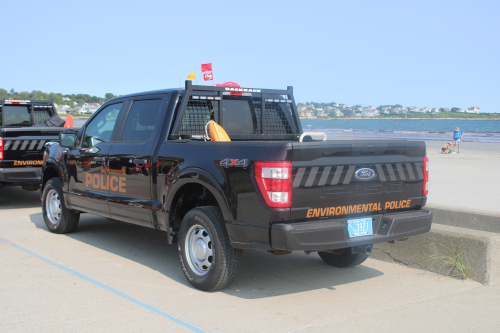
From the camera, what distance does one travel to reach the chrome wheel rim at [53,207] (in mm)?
7336

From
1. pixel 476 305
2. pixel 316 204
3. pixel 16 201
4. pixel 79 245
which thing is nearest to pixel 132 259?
pixel 79 245

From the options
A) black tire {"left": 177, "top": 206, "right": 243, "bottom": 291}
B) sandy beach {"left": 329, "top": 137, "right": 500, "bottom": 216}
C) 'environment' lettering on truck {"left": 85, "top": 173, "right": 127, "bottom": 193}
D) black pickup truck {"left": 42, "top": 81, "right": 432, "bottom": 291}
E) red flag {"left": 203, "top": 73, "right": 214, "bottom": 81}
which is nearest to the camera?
black pickup truck {"left": 42, "top": 81, "right": 432, "bottom": 291}

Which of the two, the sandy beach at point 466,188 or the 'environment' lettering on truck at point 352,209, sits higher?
the 'environment' lettering on truck at point 352,209

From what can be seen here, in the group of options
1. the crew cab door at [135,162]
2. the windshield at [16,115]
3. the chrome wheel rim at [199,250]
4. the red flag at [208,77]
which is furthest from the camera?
the windshield at [16,115]

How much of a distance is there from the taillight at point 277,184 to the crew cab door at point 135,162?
1.75 m

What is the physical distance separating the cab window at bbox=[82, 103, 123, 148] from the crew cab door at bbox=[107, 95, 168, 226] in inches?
14.5

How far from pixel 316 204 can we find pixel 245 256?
2355mm

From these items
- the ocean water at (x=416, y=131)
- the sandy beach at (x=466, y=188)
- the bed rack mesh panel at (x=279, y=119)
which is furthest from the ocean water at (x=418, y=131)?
the bed rack mesh panel at (x=279, y=119)

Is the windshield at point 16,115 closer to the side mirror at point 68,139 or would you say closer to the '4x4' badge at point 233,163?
the side mirror at point 68,139

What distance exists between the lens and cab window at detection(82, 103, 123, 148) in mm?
6344

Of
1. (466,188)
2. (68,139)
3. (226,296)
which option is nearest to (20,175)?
(68,139)

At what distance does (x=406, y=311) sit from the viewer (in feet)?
14.2

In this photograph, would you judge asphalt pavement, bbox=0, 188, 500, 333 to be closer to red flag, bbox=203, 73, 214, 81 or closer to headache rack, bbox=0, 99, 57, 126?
red flag, bbox=203, 73, 214, 81

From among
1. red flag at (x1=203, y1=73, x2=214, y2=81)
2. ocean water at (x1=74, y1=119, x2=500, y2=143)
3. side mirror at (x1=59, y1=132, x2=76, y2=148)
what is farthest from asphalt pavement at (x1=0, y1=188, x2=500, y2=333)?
ocean water at (x1=74, y1=119, x2=500, y2=143)
